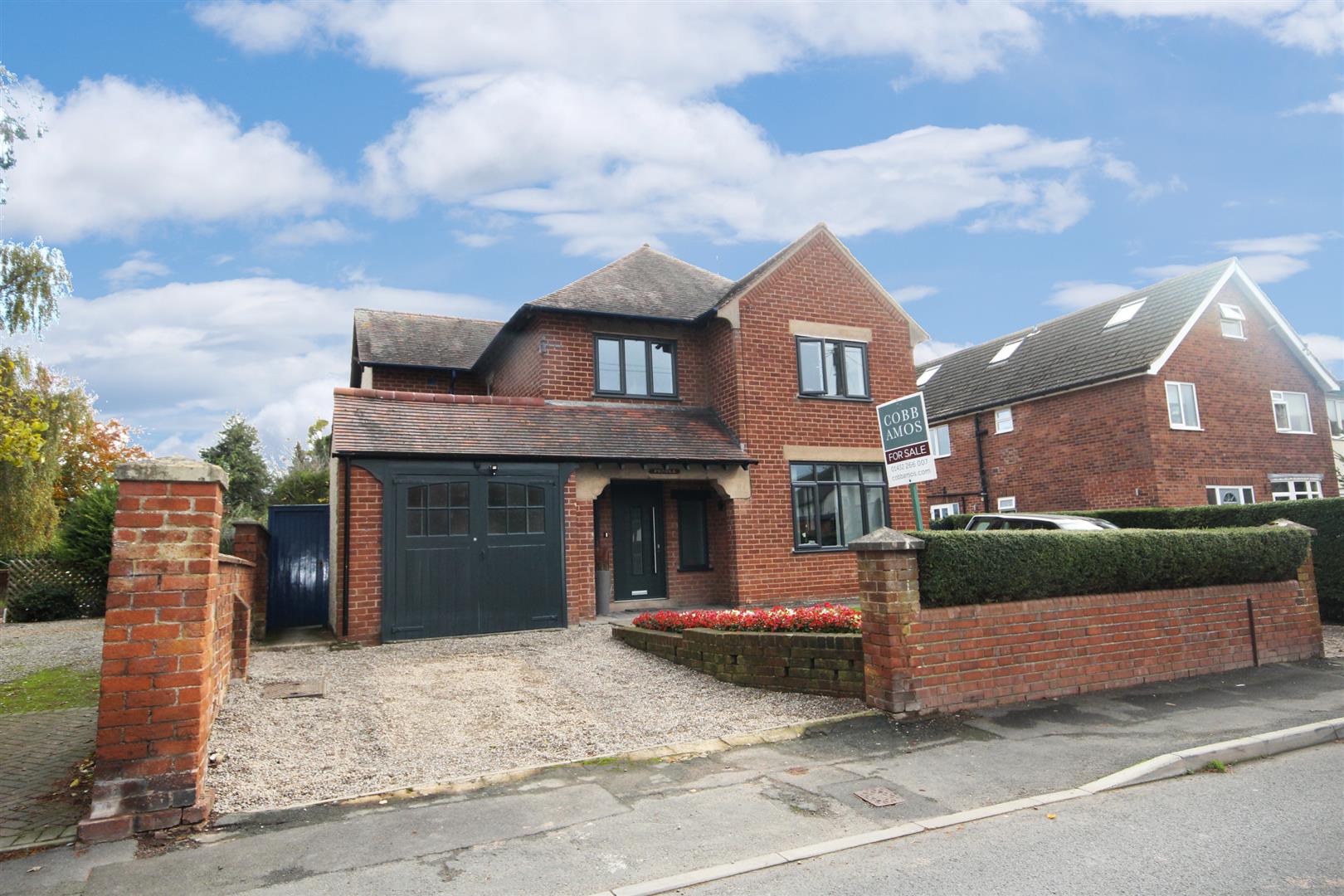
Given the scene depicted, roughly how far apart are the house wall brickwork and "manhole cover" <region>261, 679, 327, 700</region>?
18.6 metres

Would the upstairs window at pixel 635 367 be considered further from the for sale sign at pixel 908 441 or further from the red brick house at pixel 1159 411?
the red brick house at pixel 1159 411

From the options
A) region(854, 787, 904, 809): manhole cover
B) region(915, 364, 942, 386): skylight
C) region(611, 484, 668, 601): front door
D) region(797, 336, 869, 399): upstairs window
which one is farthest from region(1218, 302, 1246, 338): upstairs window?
region(854, 787, 904, 809): manhole cover

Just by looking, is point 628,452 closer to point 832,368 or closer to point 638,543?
point 638,543

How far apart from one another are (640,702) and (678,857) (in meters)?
3.62

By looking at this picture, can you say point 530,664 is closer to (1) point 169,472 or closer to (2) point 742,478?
(1) point 169,472

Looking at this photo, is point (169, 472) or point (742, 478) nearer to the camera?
point (169, 472)

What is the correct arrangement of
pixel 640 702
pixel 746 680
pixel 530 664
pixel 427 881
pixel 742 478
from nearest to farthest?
pixel 427 881 < pixel 640 702 < pixel 746 680 < pixel 530 664 < pixel 742 478

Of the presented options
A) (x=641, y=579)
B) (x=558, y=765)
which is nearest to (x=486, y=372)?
(x=641, y=579)

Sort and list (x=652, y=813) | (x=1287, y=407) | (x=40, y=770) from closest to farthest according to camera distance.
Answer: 1. (x=652, y=813)
2. (x=40, y=770)
3. (x=1287, y=407)

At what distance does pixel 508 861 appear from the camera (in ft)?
14.2

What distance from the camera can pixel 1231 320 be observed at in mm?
21656

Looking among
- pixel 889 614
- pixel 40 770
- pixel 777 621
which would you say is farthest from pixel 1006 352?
pixel 40 770

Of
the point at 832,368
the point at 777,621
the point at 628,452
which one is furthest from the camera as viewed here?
the point at 832,368

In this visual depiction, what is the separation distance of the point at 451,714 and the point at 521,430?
662 cm
